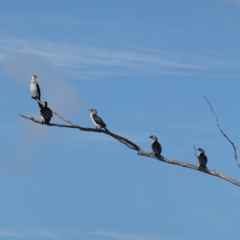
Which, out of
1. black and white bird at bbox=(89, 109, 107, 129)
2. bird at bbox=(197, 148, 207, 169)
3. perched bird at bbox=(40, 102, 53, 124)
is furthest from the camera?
black and white bird at bbox=(89, 109, 107, 129)

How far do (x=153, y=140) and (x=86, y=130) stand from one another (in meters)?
5.97

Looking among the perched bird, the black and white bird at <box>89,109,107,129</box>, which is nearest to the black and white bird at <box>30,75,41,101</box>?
the black and white bird at <box>89,109,107,129</box>

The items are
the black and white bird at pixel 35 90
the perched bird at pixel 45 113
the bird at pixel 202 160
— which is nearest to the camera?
the bird at pixel 202 160

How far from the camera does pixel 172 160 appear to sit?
16.3m

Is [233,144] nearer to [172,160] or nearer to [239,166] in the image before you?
[239,166]

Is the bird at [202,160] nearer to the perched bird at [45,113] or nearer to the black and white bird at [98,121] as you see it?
the black and white bird at [98,121]

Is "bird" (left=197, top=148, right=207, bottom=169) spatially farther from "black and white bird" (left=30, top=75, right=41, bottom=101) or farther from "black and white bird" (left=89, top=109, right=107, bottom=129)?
"black and white bird" (left=30, top=75, right=41, bottom=101)

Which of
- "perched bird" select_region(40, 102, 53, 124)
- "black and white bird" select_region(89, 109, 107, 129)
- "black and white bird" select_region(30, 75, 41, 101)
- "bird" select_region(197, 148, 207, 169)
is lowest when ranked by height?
"bird" select_region(197, 148, 207, 169)

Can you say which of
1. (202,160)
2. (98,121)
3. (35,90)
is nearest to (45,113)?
(98,121)

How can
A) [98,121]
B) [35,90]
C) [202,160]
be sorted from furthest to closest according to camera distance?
[35,90], [98,121], [202,160]

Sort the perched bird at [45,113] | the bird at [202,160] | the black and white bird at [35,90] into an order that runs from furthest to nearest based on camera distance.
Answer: the black and white bird at [35,90] < the perched bird at [45,113] < the bird at [202,160]

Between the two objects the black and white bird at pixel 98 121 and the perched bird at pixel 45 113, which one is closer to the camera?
the perched bird at pixel 45 113

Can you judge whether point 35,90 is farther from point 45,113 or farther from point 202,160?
A: point 202,160

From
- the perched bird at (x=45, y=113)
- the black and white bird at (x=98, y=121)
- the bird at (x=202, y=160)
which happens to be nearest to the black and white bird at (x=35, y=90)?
the black and white bird at (x=98, y=121)
